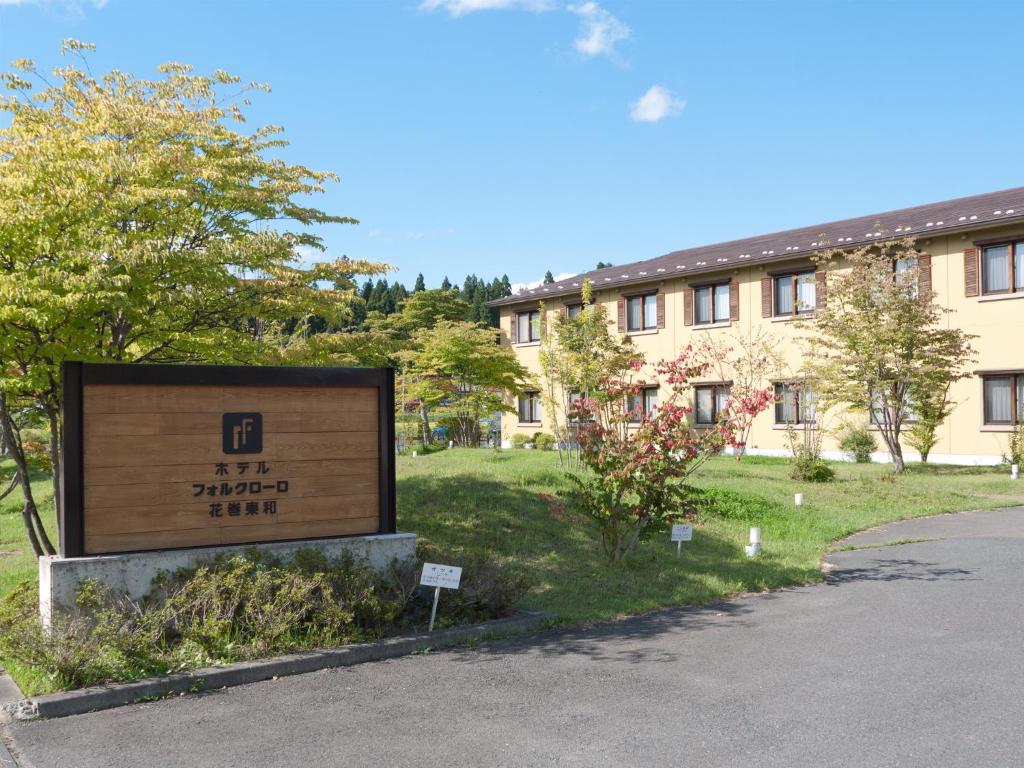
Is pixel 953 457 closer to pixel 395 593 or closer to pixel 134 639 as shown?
pixel 395 593

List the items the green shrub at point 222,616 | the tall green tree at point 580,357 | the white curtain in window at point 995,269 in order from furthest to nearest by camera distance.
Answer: the white curtain in window at point 995,269 → the tall green tree at point 580,357 → the green shrub at point 222,616

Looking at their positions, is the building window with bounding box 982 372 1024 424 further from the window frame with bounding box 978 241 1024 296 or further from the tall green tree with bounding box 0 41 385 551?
the tall green tree with bounding box 0 41 385 551

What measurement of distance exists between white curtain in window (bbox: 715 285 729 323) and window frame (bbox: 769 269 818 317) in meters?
2.03

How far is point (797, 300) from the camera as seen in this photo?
29.5 m

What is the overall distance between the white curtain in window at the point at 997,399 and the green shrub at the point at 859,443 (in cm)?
339

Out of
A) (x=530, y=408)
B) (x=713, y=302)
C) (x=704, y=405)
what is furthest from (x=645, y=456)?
(x=530, y=408)

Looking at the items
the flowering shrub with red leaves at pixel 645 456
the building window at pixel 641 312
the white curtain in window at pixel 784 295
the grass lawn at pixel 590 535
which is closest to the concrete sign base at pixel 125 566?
the grass lawn at pixel 590 535

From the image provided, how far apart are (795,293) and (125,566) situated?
86.2ft

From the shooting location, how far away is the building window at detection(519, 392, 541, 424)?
38.9m

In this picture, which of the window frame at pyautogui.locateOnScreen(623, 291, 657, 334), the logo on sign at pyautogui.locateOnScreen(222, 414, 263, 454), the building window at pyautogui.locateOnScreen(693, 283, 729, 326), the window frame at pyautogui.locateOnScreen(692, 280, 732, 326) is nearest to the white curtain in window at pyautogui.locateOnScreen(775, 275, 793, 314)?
the window frame at pyautogui.locateOnScreen(692, 280, 732, 326)

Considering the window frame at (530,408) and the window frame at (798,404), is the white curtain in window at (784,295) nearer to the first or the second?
the window frame at (798,404)

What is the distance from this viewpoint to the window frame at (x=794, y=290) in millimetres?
28939

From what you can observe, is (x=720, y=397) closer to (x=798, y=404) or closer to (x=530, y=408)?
(x=798, y=404)

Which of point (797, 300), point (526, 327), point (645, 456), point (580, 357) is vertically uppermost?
point (526, 327)
